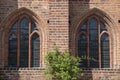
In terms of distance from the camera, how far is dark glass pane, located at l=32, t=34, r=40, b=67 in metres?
15.3

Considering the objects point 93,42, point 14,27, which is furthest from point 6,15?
point 93,42

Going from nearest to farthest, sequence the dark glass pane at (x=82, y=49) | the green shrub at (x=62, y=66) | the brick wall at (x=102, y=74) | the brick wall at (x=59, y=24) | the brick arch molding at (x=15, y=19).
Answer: the green shrub at (x=62, y=66) → the brick wall at (x=59, y=24) → the brick wall at (x=102, y=74) → the brick arch molding at (x=15, y=19) → the dark glass pane at (x=82, y=49)

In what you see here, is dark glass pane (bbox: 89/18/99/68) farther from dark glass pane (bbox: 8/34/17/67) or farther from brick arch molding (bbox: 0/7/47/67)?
dark glass pane (bbox: 8/34/17/67)

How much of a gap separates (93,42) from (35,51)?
261 centimetres

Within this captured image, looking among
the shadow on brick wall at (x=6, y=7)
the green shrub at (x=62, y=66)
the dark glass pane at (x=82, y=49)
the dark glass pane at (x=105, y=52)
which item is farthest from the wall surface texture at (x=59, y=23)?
the green shrub at (x=62, y=66)

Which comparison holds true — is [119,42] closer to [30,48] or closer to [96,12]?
[96,12]

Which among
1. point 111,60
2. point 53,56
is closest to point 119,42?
point 111,60

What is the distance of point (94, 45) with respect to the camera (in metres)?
15.5

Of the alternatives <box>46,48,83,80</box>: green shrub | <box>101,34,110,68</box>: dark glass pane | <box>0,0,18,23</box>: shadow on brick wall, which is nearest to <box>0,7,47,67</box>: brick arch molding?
<box>0,0,18,23</box>: shadow on brick wall

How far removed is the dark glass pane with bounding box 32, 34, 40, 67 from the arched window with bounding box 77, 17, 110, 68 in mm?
1823

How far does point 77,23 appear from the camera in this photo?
15430mm

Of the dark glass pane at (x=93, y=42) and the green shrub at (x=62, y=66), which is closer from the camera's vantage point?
the green shrub at (x=62, y=66)

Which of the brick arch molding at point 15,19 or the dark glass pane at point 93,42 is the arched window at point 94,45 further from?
the brick arch molding at point 15,19

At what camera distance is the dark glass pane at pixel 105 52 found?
15424 mm
